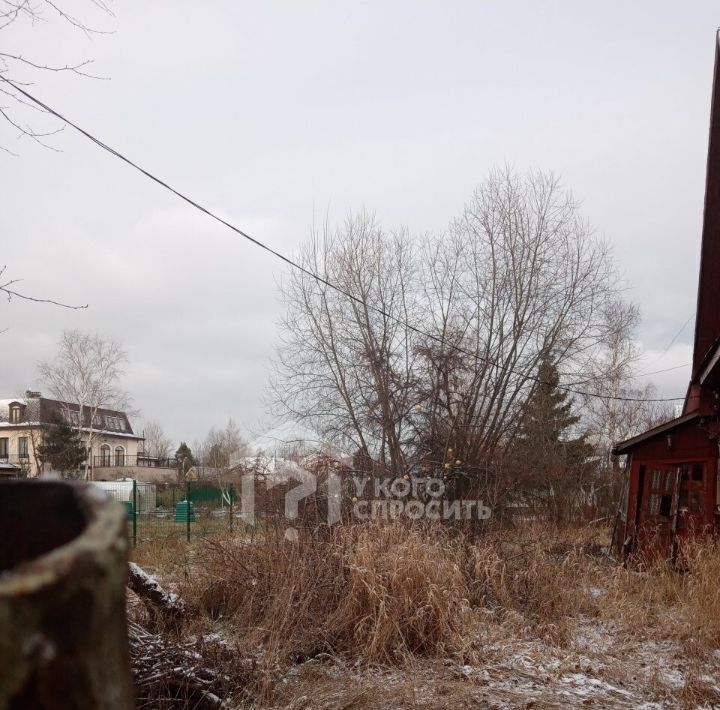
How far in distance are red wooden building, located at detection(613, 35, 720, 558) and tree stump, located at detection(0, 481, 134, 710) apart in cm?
1041

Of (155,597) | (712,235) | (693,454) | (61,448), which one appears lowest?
(61,448)

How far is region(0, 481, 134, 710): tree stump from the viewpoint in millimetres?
583

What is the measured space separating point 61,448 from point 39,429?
6.87 meters

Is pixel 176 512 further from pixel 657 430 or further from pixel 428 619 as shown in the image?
pixel 428 619

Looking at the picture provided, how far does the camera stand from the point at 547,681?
17.5 ft

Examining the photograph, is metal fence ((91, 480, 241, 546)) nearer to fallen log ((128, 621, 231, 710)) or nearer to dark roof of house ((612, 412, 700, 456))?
fallen log ((128, 621, 231, 710))

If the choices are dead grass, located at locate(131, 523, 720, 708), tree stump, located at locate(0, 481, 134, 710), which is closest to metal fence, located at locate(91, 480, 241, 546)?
dead grass, located at locate(131, 523, 720, 708)

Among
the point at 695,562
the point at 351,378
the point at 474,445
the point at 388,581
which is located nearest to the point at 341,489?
the point at 388,581

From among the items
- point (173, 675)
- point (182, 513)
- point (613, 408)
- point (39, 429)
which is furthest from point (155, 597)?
point (39, 429)

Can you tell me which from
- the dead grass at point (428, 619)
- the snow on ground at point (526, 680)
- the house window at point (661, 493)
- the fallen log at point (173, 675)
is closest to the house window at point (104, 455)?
the house window at point (661, 493)

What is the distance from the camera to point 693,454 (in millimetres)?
11367

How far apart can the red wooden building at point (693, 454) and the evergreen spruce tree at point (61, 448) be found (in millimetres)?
29516

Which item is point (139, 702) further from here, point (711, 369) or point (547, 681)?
point (711, 369)

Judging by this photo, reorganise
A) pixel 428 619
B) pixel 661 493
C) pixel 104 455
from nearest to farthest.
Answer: pixel 428 619 < pixel 661 493 < pixel 104 455
